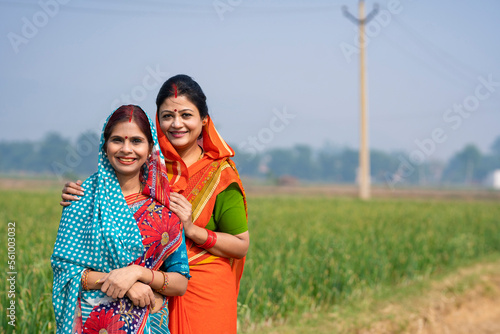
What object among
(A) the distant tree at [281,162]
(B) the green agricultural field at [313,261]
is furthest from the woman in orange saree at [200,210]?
(A) the distant tree at [281,162]

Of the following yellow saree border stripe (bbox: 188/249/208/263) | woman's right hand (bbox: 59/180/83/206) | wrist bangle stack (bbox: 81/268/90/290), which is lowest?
wrist bangle stack (bbox: 81/268/90/290)

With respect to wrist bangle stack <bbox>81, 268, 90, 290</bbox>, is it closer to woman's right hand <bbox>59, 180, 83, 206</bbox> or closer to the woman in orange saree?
woman's right hand <bbox>59, 180, 83, 206</bbox>

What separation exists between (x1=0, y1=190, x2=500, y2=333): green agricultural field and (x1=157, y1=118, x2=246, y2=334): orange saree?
47.0 inches

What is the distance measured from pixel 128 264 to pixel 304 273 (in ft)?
10.7

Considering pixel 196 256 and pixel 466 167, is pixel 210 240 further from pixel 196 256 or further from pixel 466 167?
pixel 466 167

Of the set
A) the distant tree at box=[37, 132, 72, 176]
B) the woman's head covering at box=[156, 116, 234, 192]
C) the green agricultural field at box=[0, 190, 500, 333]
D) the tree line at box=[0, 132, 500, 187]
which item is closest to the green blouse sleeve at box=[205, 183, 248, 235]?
the woman's head covering at box=[156, 116, 234, 192]

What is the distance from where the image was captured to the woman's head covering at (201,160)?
1925 mm

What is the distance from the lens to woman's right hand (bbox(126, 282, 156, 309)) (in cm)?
163

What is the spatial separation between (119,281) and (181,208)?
1.08 ft

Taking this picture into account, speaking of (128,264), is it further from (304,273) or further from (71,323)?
(304,273)

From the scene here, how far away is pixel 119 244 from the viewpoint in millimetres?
1636

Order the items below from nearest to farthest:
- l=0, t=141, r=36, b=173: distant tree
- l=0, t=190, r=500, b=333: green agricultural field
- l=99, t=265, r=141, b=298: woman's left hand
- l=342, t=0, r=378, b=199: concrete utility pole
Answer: l=99, t=265, r=141, b=298: woman's left hand, l=0, t=190, r=500, b=333: green agricultural field, l=342, t=0, r=378, b=199: concrete utility pole, l=0, t=141, r=36, b=173: distant tree

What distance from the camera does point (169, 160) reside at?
6.40ft

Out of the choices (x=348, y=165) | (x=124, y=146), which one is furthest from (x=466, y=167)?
(x=124, y=146)
